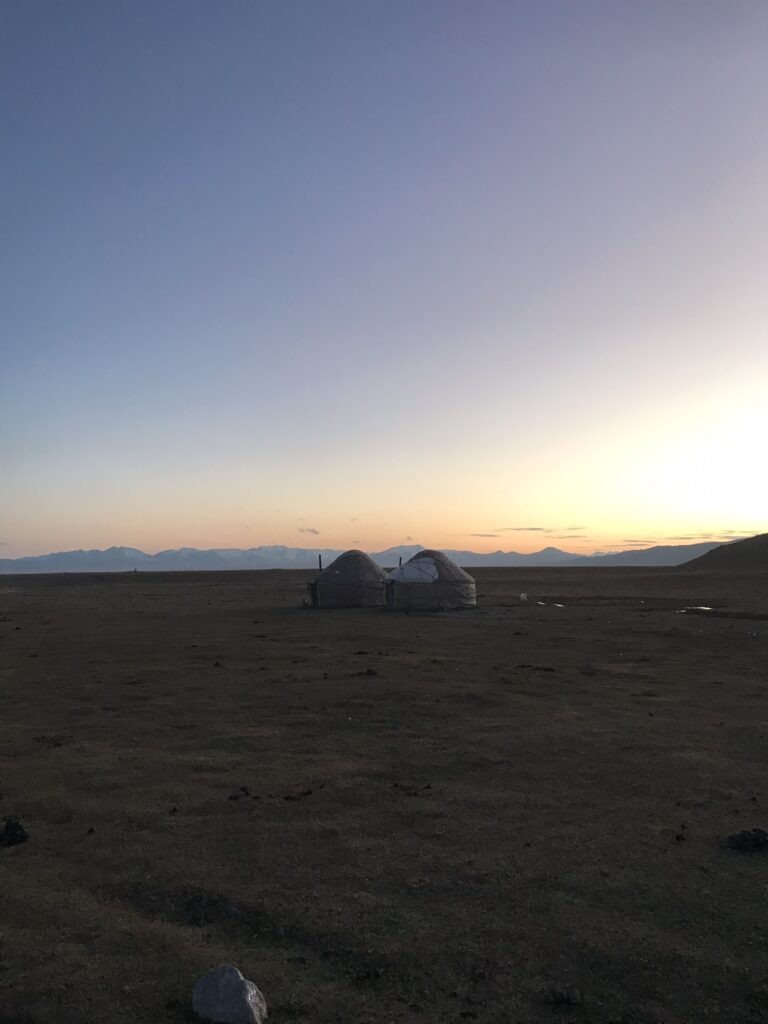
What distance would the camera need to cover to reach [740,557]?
88750mm

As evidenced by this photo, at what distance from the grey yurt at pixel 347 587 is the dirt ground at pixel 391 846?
20.2 meters

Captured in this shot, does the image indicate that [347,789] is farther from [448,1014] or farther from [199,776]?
[448,1014]

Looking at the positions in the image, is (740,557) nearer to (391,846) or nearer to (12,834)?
(391,846)

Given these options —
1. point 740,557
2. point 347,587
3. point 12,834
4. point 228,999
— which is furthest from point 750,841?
point 740,557

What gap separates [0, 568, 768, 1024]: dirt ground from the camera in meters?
4.52

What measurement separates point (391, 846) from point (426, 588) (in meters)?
26.3

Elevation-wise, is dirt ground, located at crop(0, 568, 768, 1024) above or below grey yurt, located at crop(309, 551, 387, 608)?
below

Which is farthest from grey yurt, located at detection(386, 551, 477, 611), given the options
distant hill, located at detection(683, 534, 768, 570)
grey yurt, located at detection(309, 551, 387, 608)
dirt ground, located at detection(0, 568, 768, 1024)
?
distant hill, located at detection(683, 534, 768, 570)

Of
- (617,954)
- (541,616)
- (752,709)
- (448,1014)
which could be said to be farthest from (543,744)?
(541,616)

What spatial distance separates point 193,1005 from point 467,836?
313 centimetres

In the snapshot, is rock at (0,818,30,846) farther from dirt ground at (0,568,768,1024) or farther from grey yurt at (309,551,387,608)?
grey yurt at (309,551,387,608)

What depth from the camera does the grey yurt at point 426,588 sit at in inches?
1291

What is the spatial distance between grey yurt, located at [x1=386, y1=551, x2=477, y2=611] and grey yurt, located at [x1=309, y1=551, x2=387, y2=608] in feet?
7.50

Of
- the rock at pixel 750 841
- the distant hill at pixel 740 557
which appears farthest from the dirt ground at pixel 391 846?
the distant hill at pixel 740 557
